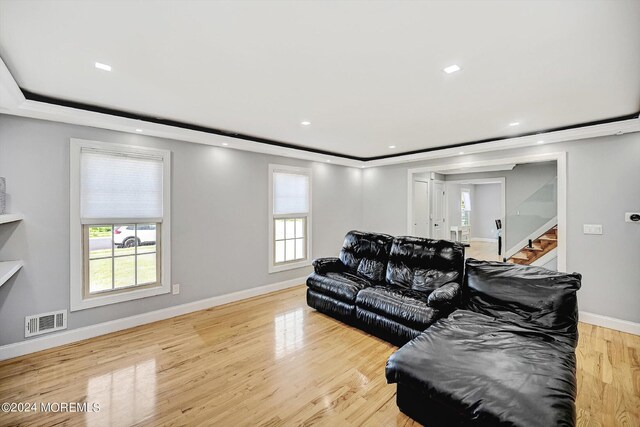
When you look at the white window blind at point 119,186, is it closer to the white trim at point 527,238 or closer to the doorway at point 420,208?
the doorway at point 420,208

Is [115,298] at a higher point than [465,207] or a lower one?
lower

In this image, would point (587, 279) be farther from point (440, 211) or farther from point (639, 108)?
point (440, 211)

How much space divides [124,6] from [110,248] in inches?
111

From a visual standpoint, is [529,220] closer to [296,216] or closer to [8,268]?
[296,216]

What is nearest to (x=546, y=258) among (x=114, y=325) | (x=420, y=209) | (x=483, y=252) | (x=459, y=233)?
(x=420, y=209)

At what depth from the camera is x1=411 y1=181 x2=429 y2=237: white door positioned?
582cm

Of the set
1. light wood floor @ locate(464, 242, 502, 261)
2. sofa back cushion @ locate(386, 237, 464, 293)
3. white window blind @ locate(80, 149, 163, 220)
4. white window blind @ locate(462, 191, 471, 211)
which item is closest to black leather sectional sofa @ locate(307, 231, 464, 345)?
sofa back cushion @ locate(386, 237, 464, 293)

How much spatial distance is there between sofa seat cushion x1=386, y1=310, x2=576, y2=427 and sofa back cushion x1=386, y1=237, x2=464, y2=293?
1009mm

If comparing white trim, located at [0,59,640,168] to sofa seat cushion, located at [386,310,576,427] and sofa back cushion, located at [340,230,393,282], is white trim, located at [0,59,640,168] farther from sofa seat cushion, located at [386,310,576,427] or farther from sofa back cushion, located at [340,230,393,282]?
sofa seat cushion, located at [386,310,576,427]

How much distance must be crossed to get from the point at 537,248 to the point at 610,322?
1803 mm

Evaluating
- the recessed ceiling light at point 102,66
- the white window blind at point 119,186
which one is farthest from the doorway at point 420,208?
the recessed ceiling light at point 102,66

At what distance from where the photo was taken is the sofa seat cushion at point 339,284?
348cm

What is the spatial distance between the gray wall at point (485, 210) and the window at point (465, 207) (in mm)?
400

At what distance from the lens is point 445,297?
108 inches
